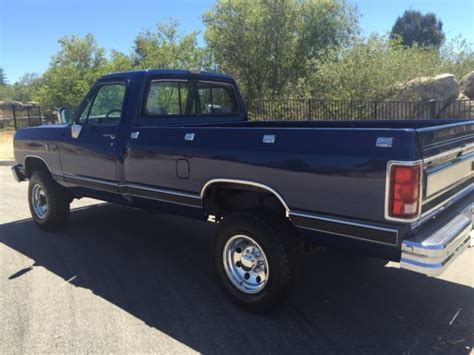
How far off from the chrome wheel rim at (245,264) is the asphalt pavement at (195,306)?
0.78 ft

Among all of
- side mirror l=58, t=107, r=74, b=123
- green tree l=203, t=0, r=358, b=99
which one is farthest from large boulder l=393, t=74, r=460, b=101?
side mirror l=58, t=107, r=74, b=123

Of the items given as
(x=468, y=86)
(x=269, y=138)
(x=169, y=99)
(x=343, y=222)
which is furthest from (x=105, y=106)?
(x=468, y=86)

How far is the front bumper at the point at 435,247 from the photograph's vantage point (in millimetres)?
2785

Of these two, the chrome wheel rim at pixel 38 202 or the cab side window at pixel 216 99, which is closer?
the cab side window at pixel 216 99

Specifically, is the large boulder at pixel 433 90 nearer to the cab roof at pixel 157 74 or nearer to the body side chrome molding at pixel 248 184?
the cab roof at pixel 157 74

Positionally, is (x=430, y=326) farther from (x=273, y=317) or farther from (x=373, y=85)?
(x=373, y=85)

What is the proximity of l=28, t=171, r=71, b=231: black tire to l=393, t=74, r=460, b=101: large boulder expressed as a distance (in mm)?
11952

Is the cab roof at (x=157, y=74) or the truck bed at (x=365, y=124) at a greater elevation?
the cab roof at (x=157, y=74)

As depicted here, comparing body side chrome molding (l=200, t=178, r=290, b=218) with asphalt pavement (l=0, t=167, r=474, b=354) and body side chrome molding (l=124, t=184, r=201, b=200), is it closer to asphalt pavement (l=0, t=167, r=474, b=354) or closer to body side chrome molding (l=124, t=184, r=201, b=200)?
body side chrome molding (l=124, t=184, r=201, b=200)

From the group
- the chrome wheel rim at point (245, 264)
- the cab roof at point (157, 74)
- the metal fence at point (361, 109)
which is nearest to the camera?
the chrome wheel rim at point (245, 264)

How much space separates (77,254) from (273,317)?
265 centimetres

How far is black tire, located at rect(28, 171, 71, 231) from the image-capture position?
19.2 ft

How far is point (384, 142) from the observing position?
9.18 feet

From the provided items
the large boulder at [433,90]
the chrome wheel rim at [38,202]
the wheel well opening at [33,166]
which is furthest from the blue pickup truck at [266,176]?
the large boulder at [433,90]
